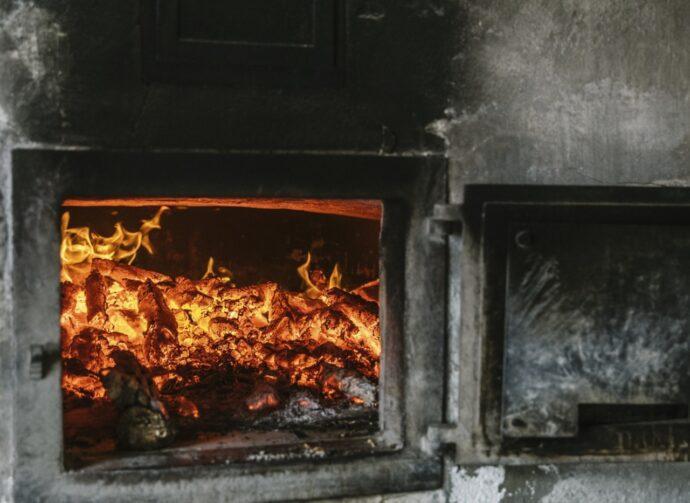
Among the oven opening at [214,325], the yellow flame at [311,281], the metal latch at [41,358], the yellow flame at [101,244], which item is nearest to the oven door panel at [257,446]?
the metal latch at [41,358]

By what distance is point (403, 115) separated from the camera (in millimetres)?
2203

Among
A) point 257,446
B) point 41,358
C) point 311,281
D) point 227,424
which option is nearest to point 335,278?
point 311,281

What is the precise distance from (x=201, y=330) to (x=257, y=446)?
1124 mm

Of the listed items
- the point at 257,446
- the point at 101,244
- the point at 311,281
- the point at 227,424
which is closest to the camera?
the point at 257,446

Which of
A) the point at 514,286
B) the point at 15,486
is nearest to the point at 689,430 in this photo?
the point at 514,286

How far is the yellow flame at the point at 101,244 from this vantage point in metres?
3.13

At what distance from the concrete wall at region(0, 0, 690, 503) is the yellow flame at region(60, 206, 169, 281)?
836 mm

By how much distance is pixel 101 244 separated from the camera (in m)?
3.39

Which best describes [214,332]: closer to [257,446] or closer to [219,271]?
[219,271]

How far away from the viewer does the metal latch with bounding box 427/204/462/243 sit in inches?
82.8

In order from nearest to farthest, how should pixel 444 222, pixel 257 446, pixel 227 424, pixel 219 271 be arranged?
pixel 444 222
pixel 257 446
pixel 227 424
pixel 219 271

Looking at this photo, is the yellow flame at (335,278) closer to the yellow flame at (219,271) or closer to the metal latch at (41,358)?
the yellow flame at (219,271)

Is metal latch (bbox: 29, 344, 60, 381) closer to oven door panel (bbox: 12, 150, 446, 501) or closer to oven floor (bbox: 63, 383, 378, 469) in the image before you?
oven door panel (bbox: 12, 150, 446, 501)

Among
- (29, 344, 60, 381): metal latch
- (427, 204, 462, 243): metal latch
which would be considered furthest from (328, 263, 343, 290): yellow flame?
(29, 344, 60, 381): metal latch
